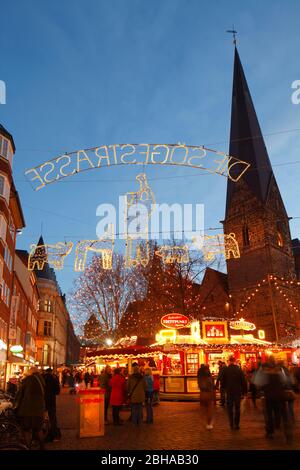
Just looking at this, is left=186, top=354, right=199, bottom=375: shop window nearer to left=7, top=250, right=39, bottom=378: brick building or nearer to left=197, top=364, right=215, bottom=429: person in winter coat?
left=197, top=364, right=215, bottom=429: person in winter coat

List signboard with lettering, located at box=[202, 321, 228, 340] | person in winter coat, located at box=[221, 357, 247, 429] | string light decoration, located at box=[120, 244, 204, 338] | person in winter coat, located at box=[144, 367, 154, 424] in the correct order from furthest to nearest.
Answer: string light decoration, located at box=[120, 244, 204, 338] → signboard with lettering, located at box=[202, 321, 228, 340] → person in winter coat, located at box=[144, 367, 154, 424] → person in winter coat, located at box=[221, 357, 247, 429]

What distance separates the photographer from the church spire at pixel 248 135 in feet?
195

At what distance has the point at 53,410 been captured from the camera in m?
10.2

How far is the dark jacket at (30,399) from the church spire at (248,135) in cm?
5404

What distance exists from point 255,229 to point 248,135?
1223cm

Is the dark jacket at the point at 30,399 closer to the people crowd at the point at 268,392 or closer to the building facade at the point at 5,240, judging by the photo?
the people crowd at the point at 268,392

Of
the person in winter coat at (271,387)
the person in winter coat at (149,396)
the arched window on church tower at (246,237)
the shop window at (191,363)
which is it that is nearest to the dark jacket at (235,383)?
the person in winter coat at (271,387)

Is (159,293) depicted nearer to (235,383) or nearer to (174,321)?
(174,321)

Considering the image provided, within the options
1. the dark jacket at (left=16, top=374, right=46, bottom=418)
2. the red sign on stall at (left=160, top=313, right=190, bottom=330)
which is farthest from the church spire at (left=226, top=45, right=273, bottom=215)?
the dark jacket at (left=16, top=374, right=46, bottom=418)

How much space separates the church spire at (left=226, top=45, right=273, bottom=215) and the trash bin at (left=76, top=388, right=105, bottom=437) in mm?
51754

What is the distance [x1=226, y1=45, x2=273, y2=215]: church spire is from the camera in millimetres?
59406

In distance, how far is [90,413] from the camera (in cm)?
1037

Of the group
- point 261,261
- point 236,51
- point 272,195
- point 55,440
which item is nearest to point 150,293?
point 261,261

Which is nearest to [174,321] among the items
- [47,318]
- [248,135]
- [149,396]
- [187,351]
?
[187,351]
